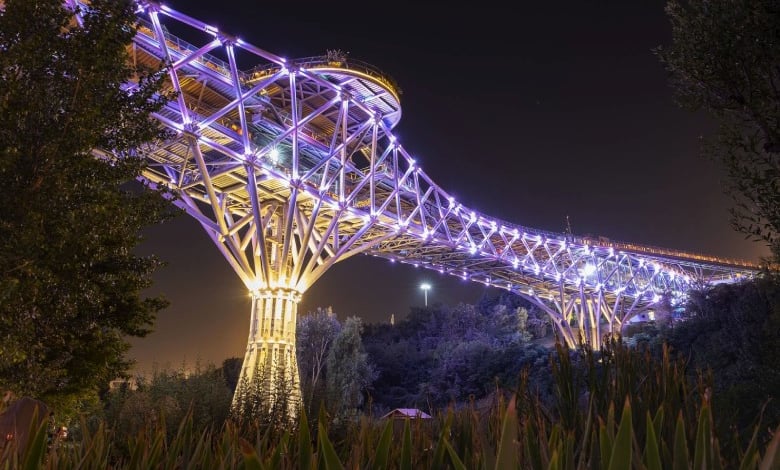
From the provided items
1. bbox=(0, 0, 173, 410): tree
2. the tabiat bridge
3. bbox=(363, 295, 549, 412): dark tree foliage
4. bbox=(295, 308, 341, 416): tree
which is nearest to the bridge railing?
the tabiat bridge

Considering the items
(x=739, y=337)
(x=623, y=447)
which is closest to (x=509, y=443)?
(x=623, y=447)

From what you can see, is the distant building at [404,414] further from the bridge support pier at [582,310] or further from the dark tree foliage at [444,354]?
the bridge support pier at [582,310]

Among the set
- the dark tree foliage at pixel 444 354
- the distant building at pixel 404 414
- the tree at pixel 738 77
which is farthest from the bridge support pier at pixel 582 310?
the distant building at pixel 404 414

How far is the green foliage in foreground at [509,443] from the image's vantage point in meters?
1.52

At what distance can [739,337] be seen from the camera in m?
33.6

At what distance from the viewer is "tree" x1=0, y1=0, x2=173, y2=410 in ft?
30.9

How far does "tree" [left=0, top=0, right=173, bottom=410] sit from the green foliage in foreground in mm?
7236

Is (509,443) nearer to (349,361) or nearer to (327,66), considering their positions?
(327,66)

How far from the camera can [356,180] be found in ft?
116

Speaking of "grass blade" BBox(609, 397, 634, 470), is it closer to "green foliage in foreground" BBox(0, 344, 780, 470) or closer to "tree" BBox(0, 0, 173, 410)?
"green foliage in foreground" BBox(0, 344, 780, 470)

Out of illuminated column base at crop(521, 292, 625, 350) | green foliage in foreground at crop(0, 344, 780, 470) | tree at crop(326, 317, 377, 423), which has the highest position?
illuminated column base at crop(521, 292, 625, 350)

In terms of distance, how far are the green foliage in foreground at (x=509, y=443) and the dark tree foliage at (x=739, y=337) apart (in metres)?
5.72

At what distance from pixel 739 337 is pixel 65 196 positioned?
1443 inches

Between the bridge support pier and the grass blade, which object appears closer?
the grass blade
